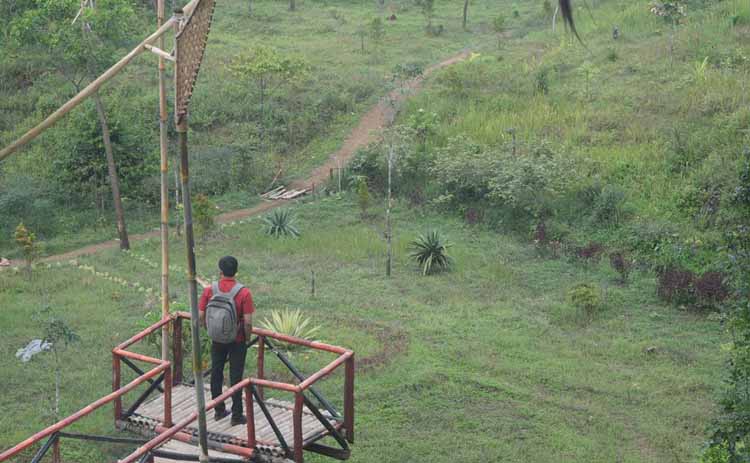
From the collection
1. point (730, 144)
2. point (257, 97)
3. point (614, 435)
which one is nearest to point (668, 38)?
point (730, 144)

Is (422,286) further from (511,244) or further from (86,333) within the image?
(86,333)

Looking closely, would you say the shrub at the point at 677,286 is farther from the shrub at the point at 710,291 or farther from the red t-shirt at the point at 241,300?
the red t-shirt at the point at 241,300

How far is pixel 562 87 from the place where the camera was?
24000 millimetres

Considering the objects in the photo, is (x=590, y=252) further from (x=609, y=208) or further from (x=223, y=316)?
(x=223, y=316)

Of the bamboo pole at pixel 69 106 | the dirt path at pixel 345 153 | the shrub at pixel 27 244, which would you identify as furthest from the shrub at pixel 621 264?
the bamboo pole at pixel 69 106

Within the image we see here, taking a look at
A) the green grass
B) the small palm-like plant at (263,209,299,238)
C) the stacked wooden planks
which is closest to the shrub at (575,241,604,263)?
the green grass

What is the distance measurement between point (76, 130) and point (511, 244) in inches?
374

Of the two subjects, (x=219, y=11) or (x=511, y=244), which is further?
(x=219, y=11)

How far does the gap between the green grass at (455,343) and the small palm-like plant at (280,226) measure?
0.95 ft

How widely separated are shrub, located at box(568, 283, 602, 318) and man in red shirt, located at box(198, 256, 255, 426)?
7.01 metres

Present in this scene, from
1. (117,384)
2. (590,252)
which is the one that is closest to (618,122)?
(590,252)

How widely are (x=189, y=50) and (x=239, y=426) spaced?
3.27m

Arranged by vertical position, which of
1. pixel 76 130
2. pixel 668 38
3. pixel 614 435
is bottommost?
pixel 614 435

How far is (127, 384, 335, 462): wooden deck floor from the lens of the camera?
7.78 meters
